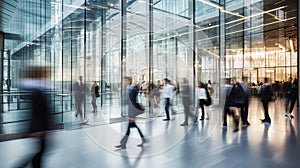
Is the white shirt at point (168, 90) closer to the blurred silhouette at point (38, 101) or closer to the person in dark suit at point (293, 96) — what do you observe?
the person in dark suit at point (293, 96)

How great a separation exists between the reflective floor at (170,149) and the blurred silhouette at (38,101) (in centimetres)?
16

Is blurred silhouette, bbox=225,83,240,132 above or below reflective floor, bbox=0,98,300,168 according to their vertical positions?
above

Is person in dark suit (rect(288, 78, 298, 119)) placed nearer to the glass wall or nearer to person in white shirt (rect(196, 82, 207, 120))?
the glass wall

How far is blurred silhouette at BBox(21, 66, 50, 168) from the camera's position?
2289mm

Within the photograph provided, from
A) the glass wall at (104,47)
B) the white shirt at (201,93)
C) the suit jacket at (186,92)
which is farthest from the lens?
the glass wall at (104,47)

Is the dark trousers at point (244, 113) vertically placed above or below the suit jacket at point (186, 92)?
below

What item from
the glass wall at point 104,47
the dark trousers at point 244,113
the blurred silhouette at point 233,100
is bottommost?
the dark trousers at point 244,113

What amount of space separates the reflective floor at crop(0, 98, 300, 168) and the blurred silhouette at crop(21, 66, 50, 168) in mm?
162

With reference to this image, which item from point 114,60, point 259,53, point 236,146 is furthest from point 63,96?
point 259,53

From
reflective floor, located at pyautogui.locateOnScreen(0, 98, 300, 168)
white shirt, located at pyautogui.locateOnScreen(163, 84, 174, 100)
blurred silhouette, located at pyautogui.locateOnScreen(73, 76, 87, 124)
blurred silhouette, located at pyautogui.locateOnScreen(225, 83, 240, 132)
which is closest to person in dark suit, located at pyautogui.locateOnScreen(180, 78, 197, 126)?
white shirt, located at pyautogui.locateOnScreen(163, 84, 174, 100)

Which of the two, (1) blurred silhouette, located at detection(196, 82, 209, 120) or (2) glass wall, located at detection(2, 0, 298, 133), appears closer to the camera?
(1) blurred silhouette, located at detection(196, 82, 209, 120)

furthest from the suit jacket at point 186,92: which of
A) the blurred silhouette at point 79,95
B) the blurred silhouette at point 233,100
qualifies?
the blurred silhouette at point 79,95

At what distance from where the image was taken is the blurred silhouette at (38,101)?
2.29 m

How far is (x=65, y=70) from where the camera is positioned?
25.8 ft
